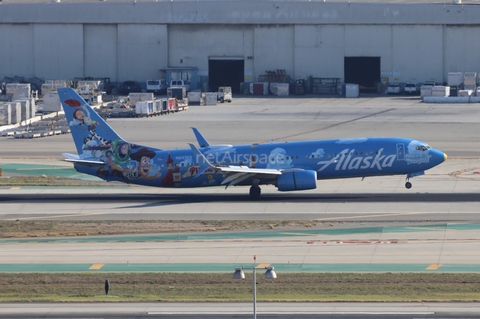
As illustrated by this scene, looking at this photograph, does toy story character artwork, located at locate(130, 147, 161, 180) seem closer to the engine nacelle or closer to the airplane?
the airplane

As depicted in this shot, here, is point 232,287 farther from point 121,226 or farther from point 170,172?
point 170,172

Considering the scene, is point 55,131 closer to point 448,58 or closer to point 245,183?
point 245,183

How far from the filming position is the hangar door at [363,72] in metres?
130

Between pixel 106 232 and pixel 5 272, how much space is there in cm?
870

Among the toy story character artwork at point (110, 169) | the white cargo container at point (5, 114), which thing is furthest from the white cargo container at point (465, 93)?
the toy story character artwork at point (110, 169)

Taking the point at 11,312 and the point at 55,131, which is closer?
the point at 11,312

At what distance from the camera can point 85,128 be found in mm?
55656

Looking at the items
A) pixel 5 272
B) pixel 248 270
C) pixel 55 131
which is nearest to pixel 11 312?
pixel 5 272

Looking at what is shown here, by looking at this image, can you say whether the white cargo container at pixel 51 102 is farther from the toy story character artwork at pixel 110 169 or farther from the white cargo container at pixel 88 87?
the toy story character artwork at pixel 110 169

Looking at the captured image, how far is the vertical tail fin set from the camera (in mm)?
55500

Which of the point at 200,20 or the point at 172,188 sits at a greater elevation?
the point at 200,20

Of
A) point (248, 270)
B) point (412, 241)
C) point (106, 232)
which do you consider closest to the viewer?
point (248, 270)

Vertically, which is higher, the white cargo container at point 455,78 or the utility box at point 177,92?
the white cargo container at point 455,78

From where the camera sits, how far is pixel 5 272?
1467 inches
